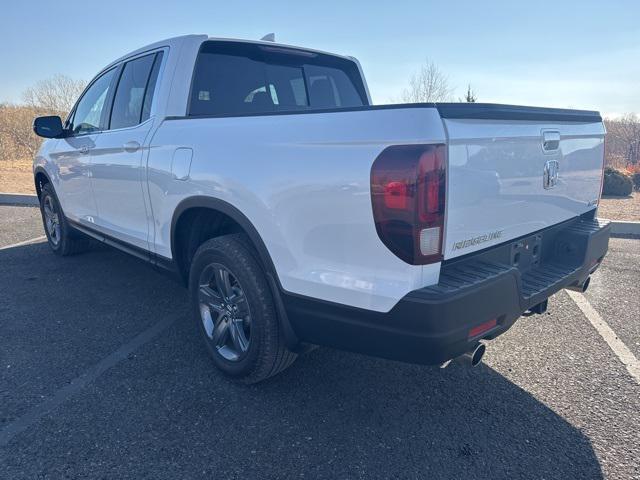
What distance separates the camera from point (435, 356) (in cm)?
193

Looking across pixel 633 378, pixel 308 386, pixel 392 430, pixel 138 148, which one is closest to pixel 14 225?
pixel 138 148

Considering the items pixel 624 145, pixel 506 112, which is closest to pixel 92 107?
pixel 506 112

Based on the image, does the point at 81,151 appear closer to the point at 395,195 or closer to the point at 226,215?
the point at 226,215

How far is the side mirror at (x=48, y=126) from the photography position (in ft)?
14.5

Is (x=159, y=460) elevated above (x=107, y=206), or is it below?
below

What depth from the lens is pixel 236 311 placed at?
9.09ft

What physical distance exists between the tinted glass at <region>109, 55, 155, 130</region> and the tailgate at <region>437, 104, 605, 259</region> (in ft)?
8.27

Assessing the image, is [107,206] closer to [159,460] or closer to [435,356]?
[159,460]

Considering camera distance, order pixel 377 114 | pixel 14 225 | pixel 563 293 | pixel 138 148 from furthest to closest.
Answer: pixel 14 225 < pixel 563 293 < pixel 138 148 < pixel 377 114

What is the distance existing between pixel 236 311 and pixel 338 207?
111cm

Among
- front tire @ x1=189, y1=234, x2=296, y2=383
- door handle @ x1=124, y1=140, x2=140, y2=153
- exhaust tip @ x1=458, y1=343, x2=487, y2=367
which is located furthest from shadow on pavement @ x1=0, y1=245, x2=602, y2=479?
door handle @ x1=124, y1=140, x2=140, y2=153

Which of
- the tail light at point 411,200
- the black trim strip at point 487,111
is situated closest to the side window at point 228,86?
the black trim strip at point 487,111

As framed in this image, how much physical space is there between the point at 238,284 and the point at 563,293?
3.28 metres

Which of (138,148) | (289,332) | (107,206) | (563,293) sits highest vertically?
(138,148)
